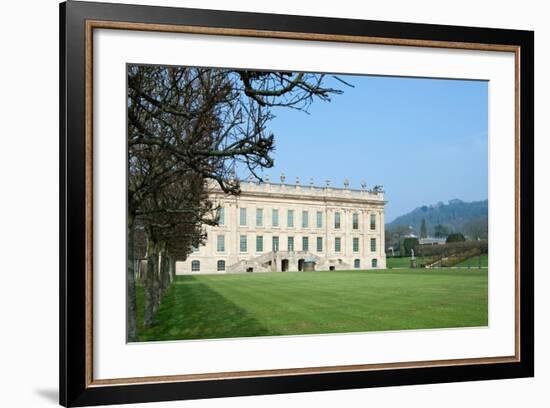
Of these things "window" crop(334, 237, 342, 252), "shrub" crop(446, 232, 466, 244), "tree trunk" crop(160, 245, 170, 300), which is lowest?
"tree trunk" crop(160, 245, 170, 300)

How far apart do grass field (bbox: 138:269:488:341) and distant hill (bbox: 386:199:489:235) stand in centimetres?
39

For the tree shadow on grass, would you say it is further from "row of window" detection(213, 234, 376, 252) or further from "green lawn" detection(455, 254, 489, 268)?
"green lawn" detection(455, 254, 489, 268)

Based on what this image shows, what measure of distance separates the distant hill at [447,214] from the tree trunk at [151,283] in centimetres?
179

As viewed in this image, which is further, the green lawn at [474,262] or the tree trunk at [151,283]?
the green lawn at [474,262]

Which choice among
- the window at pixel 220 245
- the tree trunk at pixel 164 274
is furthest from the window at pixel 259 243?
the tree trunk at pixel 164 274

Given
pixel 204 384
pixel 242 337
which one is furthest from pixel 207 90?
pixel 204 384

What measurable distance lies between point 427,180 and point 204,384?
2.47 meters

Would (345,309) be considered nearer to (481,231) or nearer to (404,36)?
(481,231)

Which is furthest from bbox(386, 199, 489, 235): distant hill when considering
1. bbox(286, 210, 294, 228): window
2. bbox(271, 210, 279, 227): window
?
bbox(271, 210, 279, 227): window

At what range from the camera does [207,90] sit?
454 cm

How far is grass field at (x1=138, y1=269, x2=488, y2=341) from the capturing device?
15.2ft

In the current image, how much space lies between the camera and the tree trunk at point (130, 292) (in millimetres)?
4117

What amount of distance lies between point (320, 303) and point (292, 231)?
2.12 ft

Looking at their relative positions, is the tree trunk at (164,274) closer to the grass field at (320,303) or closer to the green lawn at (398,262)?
the grass field at (320,303)
